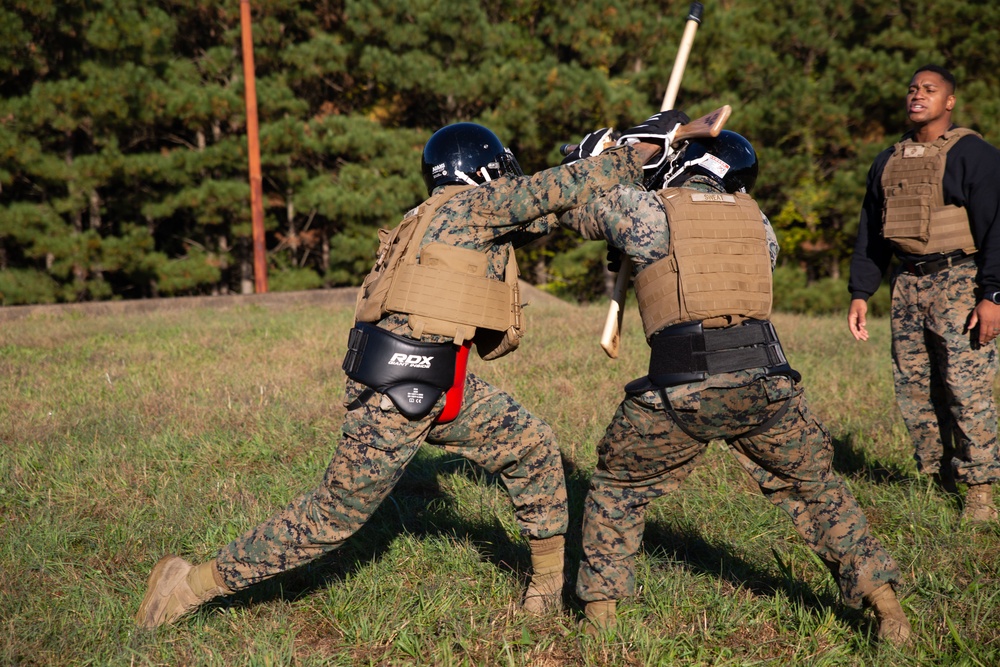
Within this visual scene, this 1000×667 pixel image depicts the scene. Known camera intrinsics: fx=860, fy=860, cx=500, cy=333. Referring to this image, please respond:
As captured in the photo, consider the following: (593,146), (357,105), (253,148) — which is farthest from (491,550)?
(357,105)

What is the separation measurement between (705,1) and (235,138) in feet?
38.4

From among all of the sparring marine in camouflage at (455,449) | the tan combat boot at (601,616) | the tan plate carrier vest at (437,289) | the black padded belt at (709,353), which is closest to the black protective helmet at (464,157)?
the sparring marine in camouflage at (455,449)

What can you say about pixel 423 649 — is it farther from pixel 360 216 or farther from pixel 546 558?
pixel 360 216

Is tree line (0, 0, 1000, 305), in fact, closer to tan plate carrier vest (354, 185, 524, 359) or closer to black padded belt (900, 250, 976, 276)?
black padded belt (900, 250, 976, 276)

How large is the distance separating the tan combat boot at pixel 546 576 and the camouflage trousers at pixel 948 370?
2.38 metres

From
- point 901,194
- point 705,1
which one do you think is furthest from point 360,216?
point 901,194

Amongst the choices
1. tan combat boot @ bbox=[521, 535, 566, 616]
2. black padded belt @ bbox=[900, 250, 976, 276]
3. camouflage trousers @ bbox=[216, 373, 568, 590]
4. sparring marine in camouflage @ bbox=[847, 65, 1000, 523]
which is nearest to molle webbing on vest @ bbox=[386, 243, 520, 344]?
camouflage trousers @ bbox=[216, 373, 568, 590]

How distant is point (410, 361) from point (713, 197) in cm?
125

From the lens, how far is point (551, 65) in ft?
68.9

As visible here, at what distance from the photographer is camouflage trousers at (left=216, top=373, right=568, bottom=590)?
3.17 m

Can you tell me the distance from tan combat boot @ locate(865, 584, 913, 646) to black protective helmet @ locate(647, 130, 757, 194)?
62.8 inches

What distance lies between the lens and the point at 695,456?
3174 mm

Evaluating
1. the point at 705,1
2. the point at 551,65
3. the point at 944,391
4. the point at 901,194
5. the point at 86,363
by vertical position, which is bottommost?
the point at 86,363

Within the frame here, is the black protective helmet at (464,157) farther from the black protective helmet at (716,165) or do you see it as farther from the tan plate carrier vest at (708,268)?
Result: the tan plate carrier vest at (708,268)
